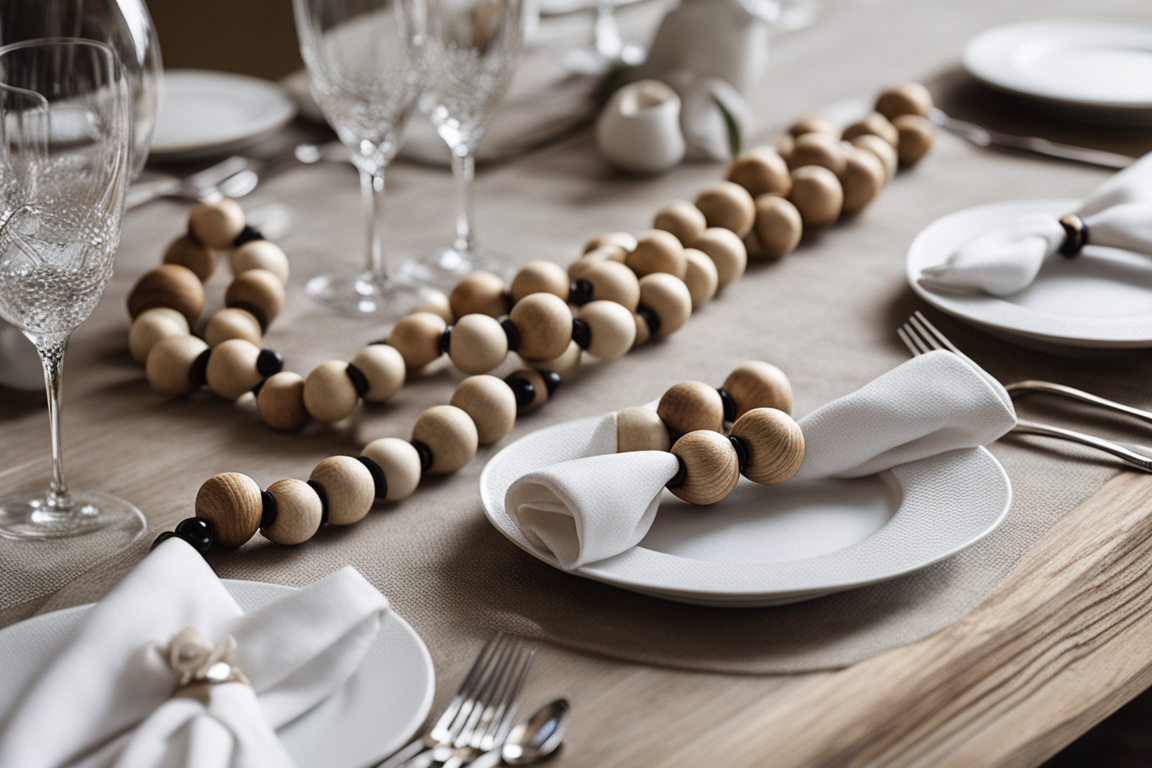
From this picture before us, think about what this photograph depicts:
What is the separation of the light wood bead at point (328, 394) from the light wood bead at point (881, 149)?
60 cm

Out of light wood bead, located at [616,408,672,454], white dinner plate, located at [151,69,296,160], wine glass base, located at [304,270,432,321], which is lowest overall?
wine glass base, located at [304,270,432,321]

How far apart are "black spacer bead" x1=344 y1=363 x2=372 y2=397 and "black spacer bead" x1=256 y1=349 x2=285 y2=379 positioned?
2.4 inches

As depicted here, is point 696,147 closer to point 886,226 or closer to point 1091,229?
point 886,226

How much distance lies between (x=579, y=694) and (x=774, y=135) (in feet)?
2.95

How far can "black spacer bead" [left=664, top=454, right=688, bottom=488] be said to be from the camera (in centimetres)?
63

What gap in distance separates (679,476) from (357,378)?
26cm

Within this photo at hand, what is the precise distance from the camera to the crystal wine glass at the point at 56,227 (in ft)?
2.01

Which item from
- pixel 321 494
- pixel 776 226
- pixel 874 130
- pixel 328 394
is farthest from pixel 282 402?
pixel 874 130

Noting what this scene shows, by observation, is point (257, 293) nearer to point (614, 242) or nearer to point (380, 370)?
point (380, 370)

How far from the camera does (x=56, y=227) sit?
63cm

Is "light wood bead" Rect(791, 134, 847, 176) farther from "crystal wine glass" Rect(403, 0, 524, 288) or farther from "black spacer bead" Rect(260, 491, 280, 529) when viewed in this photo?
"black spacer bead" Rect(260, 491, 280, 529)

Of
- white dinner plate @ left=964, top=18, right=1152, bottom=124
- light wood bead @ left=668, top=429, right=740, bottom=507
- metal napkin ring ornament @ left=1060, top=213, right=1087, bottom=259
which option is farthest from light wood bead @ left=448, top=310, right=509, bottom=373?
white dinner plate @ left=964, top=18, right=1152, bottom=124

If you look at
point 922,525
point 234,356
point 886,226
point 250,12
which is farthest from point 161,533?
point 250,12

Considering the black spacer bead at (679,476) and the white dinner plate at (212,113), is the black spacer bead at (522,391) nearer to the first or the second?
the black spacer bead at (679,476)
